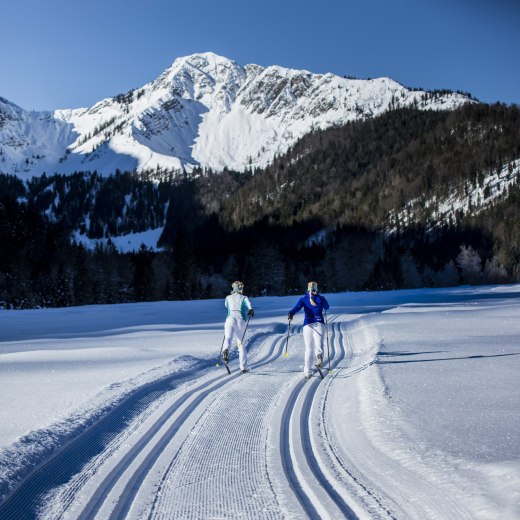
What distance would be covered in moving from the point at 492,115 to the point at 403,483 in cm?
22434

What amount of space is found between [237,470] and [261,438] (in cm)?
118

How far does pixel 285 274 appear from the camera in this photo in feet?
288

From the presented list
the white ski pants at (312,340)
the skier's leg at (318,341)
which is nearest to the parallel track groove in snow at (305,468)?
the white ski pants at (312,340)

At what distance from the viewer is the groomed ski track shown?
4449 millimetres

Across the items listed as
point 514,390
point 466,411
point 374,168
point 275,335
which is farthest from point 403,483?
point 374,168

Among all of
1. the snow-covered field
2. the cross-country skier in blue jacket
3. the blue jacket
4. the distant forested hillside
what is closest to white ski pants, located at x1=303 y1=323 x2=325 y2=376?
the cross-country skier in blue jacket

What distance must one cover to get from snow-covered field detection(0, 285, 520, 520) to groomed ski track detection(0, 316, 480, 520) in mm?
22

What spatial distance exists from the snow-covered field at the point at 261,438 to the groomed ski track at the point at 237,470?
0.07 ft

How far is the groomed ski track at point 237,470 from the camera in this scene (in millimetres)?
4449

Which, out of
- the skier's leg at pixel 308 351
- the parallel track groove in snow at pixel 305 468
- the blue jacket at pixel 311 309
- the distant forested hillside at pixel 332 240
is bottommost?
the parallel track groove in snow at pixel 305 468

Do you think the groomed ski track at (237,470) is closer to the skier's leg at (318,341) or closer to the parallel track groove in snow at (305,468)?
the parallel track groove in snow at (305,468)

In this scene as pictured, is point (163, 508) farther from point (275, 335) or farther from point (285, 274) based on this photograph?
point (285, 274)

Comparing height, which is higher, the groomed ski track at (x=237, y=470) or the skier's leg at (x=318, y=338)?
the skier's leg at (x=318, y=338)

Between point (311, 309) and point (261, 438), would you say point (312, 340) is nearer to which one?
point (311, 309)
